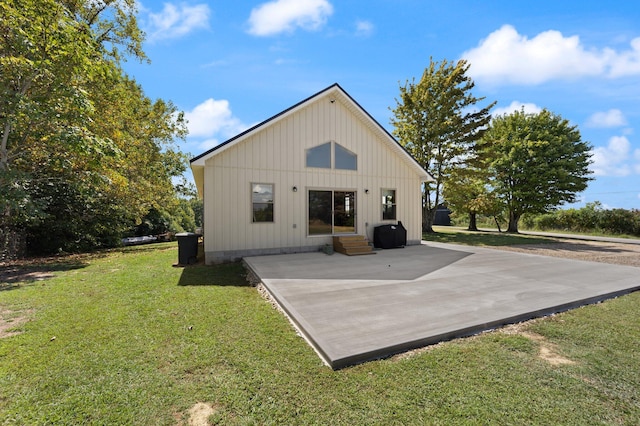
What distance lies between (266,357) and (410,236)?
32.3 ft

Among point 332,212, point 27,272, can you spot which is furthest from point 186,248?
point 332,212

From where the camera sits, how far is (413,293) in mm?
4891

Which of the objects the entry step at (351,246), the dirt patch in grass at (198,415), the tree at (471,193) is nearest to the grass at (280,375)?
the dirt patch in grass at (198,415)

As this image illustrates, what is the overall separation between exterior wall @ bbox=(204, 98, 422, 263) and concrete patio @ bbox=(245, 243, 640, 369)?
3.83ft

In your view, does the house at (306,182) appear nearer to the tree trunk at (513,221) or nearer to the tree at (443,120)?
the tree at (443,120)

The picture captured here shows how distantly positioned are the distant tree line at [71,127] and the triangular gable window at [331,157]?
19.1 feet

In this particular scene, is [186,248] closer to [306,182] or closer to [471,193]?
[306,182]

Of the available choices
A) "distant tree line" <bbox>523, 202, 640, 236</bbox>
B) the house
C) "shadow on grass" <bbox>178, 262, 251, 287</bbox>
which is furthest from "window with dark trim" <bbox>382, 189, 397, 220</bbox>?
"distant tree line" <bbox>523, 202, 640, 236</bbox>

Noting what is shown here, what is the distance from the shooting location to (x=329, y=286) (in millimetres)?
5352

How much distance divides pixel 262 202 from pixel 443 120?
49.5 feet

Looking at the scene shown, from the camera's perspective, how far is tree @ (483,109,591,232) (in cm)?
1945

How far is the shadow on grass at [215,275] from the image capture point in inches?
239

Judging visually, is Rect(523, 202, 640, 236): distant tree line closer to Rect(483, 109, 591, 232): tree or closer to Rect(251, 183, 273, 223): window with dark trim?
Rect(483, 109, 591, 232): tree

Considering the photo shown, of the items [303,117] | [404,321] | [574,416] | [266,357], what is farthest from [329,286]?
[303,117]
